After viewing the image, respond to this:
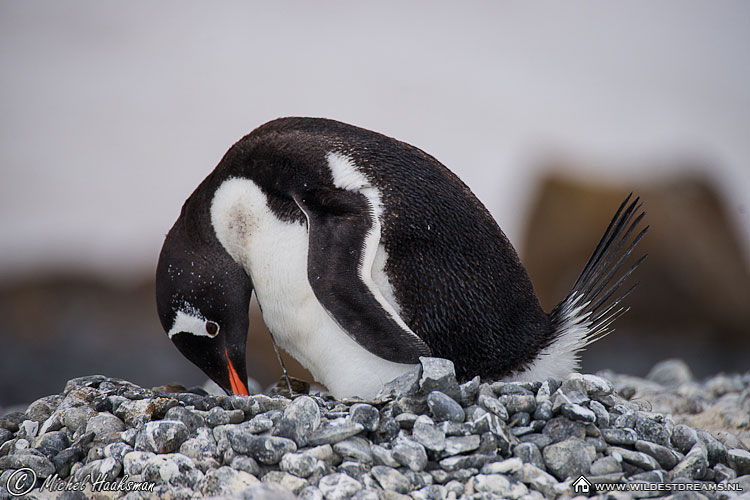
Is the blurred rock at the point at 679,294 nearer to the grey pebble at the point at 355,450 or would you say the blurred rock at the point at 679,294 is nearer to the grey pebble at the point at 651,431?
the grey pebble at the point at 651,431

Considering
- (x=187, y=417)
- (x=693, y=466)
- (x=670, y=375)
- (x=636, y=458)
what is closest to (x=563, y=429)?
(x=636, y=458)

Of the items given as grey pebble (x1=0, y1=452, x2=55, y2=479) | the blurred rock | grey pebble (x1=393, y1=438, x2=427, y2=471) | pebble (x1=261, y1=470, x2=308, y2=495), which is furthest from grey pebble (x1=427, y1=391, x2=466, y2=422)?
the blurred rock

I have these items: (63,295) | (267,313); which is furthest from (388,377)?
(63,295)

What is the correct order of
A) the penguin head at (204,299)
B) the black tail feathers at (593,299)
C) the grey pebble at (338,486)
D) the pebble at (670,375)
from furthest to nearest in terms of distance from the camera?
the pebble at (670,375)
the penguin head at (204,299)
the black tail feathers at (593,299)
the grey pebble at (338,486)

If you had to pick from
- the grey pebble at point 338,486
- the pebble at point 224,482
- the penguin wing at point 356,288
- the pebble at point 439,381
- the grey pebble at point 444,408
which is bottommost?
the pebble at point 224,482

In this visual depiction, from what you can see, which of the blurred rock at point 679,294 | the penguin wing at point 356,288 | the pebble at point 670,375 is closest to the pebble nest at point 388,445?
the penguin wing at point 356,288

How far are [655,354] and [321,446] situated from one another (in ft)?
16.4

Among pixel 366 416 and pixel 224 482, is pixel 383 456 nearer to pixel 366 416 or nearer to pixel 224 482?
pixel 366 416

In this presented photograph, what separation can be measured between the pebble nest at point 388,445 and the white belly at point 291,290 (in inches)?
8.0

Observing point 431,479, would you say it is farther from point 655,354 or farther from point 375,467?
point 655,354

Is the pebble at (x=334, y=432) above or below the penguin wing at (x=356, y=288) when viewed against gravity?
below

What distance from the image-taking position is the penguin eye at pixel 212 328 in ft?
6.99

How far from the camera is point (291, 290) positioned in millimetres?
1942

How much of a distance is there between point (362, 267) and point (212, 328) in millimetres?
613
